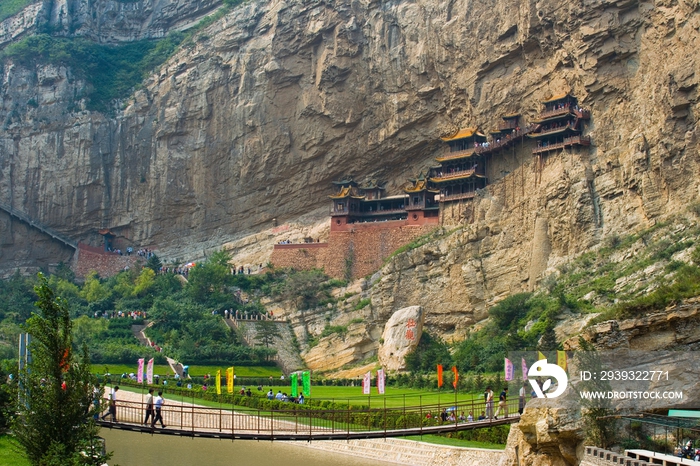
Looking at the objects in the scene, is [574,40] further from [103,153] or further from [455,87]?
[103,153]

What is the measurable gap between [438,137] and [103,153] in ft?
72.4

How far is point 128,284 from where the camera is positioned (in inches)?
2212

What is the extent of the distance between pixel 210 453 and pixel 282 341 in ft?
65.8

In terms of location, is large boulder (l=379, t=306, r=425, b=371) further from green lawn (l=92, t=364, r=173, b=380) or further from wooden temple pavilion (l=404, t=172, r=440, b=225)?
green lawn (l=92, t=364, r=173, b=380)

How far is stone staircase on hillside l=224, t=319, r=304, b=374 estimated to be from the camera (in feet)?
156

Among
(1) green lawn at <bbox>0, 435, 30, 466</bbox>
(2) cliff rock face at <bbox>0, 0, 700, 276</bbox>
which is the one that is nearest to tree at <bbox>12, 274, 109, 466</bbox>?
(1) green lawn at <bbox>0, 435, 30, 466</bbox>

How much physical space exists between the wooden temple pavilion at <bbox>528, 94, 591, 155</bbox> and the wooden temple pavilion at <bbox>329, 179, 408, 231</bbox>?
9.41m

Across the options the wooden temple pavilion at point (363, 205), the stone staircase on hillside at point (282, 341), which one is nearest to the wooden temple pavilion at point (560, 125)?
the wooden temple pavilion at point (363, 205)

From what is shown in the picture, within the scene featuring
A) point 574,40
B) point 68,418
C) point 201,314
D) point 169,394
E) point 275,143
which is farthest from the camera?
point 275,143

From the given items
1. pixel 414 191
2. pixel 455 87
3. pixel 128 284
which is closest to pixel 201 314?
pixel 128 284

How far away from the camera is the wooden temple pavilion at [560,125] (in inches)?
1778

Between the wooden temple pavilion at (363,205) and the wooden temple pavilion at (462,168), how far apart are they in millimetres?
3005

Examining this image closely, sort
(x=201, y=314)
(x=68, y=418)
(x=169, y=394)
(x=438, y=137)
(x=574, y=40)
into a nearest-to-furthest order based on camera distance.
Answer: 1. (x=68, y=418)
2. (x=169, y=394)
3. (x=574, y=40)
4. (x=201, y=314)
5. (x=438, y=137)

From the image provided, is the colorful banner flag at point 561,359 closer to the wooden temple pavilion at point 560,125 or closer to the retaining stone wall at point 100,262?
the wooden temple pavilion at point 560,125
